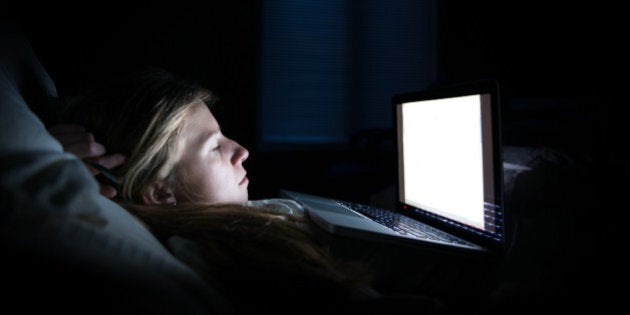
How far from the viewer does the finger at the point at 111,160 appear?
81 centimetres

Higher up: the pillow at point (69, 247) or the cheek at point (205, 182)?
the pillow at point (69, 247)

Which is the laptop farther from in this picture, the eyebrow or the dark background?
the dark background

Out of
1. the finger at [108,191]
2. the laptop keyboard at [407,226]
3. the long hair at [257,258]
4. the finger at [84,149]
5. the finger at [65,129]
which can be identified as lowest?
the laptop keyboard at [407,226]

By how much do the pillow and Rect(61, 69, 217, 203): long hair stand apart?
31 centimetres

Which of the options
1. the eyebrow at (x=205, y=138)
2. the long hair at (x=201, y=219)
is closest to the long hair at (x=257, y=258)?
the long hair at (x=201, y=219)

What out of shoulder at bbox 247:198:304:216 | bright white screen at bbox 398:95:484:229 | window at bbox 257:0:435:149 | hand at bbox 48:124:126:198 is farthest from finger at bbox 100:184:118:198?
window at bbox 257:0:435:149

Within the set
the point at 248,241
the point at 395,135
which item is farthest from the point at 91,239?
the point at 395,135

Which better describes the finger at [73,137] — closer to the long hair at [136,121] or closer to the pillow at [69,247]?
the long hair at [136,121]

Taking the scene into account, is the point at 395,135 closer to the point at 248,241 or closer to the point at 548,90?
the point at 248,241

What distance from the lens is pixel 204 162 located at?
955 mm

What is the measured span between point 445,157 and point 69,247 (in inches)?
32.2

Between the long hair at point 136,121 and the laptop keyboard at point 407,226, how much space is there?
510mm

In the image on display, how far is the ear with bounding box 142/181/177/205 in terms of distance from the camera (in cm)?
89

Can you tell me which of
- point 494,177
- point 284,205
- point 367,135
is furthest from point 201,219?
point 367,135
